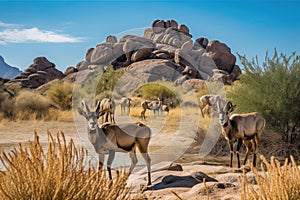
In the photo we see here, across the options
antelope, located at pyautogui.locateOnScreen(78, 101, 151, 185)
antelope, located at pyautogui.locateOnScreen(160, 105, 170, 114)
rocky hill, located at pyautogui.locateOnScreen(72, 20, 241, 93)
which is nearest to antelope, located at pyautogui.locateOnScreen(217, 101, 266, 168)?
antelope, located at pyautogui.locateOnScreen(78, 101, 151, 185)

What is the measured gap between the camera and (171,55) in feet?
209

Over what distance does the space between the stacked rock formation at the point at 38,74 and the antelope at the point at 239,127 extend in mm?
50729

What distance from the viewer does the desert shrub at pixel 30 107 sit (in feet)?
78.2

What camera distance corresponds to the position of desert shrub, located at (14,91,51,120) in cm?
2384

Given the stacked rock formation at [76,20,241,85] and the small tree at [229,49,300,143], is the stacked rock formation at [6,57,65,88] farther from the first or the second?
the small tree at [229,49,300,143]

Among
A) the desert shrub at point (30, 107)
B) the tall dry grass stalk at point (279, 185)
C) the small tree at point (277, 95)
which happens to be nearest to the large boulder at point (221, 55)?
the desert shrub at point (30, 107)

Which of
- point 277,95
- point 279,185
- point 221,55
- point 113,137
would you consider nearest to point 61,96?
point 277,95

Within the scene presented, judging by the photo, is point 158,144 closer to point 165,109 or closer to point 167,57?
point 165,109

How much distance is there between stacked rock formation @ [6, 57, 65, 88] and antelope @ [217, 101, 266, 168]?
50729 millimetres

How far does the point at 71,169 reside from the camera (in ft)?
12.2

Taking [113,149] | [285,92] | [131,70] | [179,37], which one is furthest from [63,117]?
[179,37]

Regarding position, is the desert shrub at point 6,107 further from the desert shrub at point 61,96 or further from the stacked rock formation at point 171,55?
the stacked rock formation at point 171,55

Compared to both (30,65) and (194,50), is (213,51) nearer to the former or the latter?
(194,50)

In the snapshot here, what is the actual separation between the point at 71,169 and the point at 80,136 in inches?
603
